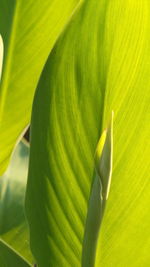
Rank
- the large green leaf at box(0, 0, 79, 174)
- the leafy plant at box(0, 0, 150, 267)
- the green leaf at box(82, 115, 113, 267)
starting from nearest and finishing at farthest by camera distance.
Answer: the green leaf at box(82, 115, 113, 267)
the leafy plant at box(0, 0, 150, 267)
the large green leaf at box(0, 0, 79, 174)

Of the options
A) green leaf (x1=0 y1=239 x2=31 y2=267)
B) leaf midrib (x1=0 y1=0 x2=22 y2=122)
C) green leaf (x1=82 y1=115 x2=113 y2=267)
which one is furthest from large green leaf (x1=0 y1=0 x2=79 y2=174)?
green leaf (x1=82 y1=115 x2=113 y2=267)

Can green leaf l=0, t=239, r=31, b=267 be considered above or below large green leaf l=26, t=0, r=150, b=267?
below

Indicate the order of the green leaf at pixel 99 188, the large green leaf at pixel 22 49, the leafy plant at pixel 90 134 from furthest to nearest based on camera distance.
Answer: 1. the large green leaf at pixel 22 49
2. the leafy plant at pixel 90 134
3. the green leaf at pixel 99 188

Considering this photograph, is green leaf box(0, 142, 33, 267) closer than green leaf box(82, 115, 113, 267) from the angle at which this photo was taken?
No

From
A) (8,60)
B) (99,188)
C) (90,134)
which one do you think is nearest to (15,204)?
(8,60)

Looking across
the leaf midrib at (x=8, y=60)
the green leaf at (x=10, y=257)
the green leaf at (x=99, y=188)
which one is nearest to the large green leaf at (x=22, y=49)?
the leaf midrib at (x=8, y=60)

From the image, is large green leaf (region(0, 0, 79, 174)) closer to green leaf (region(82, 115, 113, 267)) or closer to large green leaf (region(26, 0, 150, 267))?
large green leaf (region(26, 0, 150, 267))

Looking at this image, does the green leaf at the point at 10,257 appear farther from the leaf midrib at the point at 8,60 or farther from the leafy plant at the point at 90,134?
the leaf midrib at the point at 8,60
